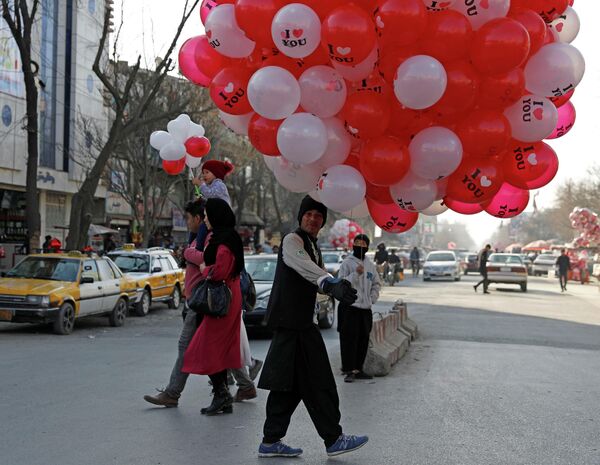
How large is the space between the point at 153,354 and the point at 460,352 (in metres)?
4.76

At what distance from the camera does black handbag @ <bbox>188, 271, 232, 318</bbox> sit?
260 inches

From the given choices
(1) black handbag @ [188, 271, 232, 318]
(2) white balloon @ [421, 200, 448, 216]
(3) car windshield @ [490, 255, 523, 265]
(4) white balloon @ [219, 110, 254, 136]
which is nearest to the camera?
(4) white balloon @ [219, 110, 254, 136]

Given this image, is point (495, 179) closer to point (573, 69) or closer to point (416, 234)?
point (573, 69)

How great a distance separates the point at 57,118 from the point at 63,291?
21722 mm

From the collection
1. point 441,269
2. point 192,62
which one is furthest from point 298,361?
point 441,269

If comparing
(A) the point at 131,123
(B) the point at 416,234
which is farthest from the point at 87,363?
(B) the point at 416,234

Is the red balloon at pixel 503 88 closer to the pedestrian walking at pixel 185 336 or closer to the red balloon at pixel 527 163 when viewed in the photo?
the red balloon at pixel 527 163

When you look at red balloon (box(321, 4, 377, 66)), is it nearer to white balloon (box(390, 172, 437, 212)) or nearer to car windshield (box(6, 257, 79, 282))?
white balloon (box(390, 172, 437, 212))

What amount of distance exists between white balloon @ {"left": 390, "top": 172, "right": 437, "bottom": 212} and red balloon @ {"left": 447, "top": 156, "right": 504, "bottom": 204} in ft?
0.66

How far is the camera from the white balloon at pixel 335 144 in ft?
18.5

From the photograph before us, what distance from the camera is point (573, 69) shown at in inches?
216

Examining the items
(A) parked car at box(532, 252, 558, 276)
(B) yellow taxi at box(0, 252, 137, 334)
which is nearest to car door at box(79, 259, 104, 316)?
(B) yellow taxi at box(0, 252, 137, 334)

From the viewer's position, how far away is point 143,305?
17562 millimetres

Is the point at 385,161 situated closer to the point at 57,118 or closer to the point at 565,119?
the point at 565,119
